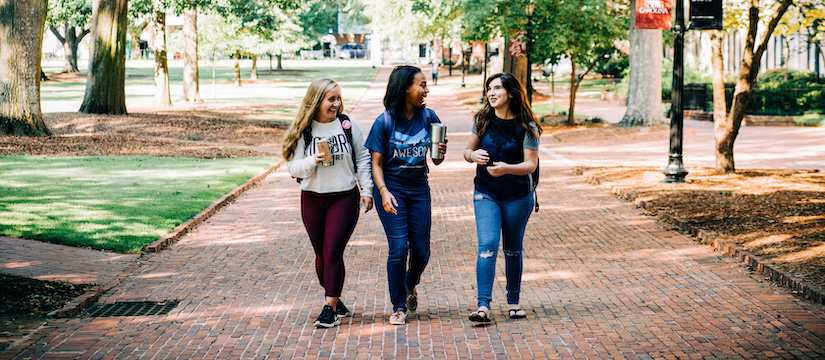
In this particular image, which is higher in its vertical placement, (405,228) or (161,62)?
(161,62)

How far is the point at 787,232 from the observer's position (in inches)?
324

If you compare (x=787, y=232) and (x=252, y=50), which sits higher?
(x=252, y=50)

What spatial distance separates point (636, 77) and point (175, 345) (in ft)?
61.9

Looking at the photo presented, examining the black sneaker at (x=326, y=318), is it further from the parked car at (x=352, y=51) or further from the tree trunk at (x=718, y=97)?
the parked car at (x=352, y=51)

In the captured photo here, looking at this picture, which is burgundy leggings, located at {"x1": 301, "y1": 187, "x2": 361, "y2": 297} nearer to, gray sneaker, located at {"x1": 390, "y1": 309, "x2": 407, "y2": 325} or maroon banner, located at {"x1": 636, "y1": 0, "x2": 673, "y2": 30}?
gray sneaker, located at {"x1": 390, "y1": 309, "x2": 407, "y2": 325}

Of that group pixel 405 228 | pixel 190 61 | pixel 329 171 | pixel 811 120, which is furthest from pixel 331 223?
pixel 190 61

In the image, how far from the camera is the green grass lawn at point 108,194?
857 centimetres


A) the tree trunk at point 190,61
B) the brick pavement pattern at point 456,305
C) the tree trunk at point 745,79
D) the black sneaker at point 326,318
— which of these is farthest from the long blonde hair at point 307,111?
the tree trunk at point 190,61

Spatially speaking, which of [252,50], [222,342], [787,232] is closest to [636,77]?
[787,232]

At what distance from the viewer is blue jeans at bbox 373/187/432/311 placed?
5156 millimetres

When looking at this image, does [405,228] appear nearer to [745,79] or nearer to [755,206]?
[755,206]

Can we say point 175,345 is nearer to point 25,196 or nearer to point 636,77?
point 25,196

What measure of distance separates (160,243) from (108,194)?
3.29 m

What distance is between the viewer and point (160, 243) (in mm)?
8258
